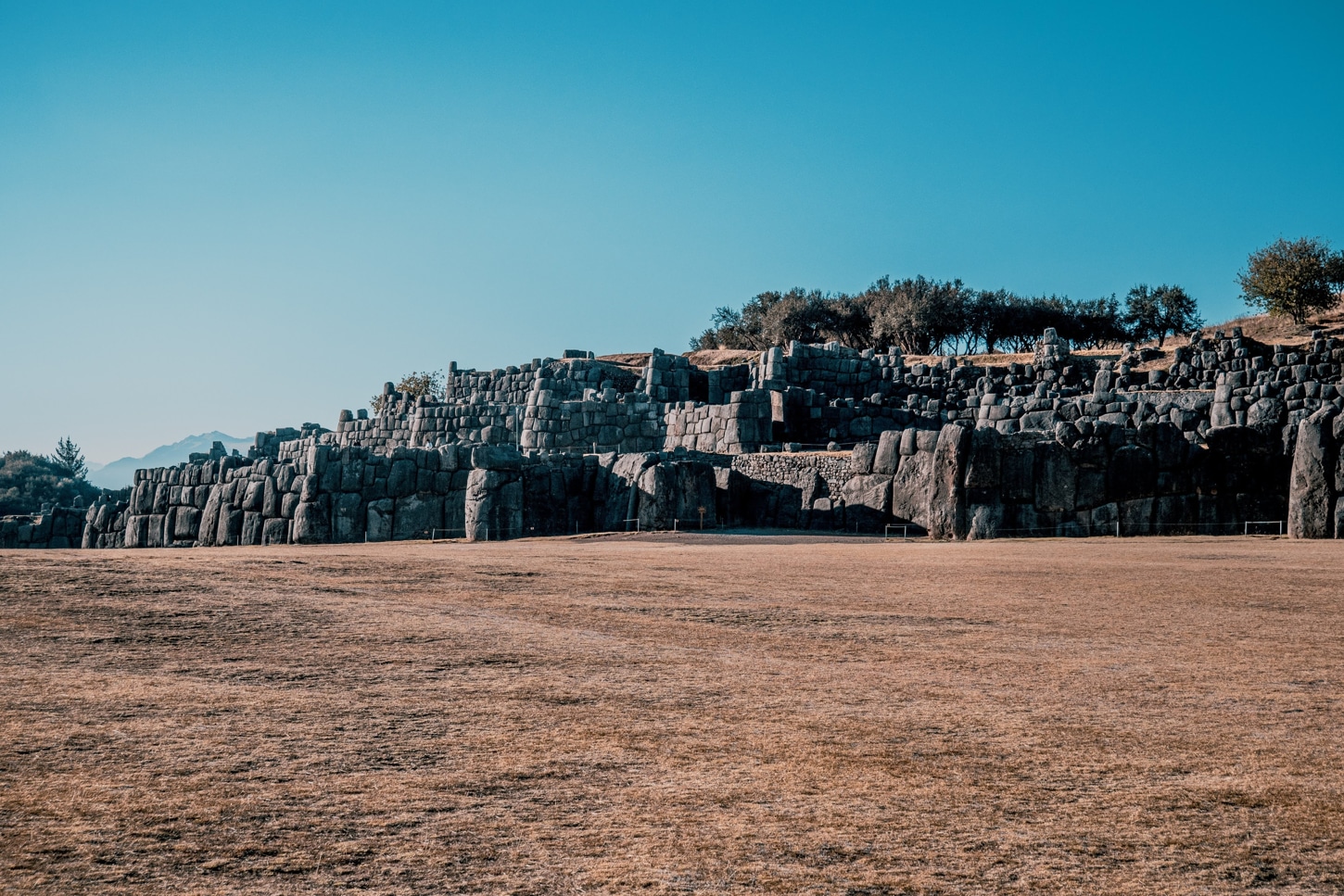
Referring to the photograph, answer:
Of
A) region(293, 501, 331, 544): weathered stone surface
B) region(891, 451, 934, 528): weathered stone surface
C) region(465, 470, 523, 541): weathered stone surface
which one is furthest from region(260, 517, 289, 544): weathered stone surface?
Result: region(891, 451, 934, 528): weathered stone surface

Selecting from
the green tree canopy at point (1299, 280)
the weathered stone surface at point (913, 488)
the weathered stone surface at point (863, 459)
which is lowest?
the weathered stone surface at point (913, 488)

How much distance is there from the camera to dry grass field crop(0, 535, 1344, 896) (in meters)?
4.57

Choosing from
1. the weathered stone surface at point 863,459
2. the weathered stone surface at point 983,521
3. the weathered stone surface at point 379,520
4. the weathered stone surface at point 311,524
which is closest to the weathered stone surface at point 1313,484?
the weathered stone surface at point 983,521

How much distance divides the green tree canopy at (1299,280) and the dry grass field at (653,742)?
42.6 meters

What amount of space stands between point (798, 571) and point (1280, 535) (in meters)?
12.4

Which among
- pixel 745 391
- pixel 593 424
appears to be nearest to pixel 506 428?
pixel 593 424

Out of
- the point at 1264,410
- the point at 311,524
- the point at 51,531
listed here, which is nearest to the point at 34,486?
the point at 51,531

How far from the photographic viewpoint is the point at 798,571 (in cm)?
1514

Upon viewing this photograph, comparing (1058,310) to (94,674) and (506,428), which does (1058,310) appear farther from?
(94,674)

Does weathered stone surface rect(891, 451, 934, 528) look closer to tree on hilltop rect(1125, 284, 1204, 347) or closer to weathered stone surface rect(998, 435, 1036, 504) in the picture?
weathered stone surface rect(998, 435, 1036, 504)

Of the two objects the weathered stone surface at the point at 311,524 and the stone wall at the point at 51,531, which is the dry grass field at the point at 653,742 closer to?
the weathered stone surface at the point at 311,524

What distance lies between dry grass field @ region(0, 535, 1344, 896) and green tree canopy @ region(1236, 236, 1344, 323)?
4255 cm

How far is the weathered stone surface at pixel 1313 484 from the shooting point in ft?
71.2

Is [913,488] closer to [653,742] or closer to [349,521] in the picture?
[349,521]
